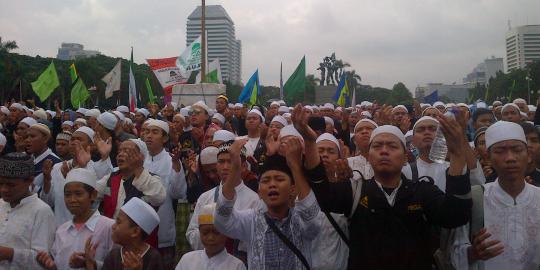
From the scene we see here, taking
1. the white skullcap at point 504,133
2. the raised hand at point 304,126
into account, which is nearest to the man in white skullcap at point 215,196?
the raised hand at point 304,126

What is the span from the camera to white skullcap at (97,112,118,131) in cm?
650

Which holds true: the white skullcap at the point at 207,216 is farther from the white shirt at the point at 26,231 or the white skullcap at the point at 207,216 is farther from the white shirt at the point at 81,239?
the white shirt at the point at 26,231

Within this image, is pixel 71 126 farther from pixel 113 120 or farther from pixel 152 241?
pixel 152 241

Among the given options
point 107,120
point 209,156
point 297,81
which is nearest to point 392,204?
point 209,156

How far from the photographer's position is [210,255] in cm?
359

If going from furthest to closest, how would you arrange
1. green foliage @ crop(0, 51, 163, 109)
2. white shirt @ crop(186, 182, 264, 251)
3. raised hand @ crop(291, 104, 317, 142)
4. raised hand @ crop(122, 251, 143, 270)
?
green foliage @ crop(0, 51, 163, 109) < white shirt @ crop(186, 182, 264, 251) < raised hand @ crop(122, 251, 143, 270) < raised hand @ crop(291, 104, 317, 142)

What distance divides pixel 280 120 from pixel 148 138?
2.00 meters

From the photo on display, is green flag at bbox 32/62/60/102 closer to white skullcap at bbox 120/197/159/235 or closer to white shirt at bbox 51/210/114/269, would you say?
white shirt at bbox 51/210/114/269

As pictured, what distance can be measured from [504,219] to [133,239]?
2.64 metres

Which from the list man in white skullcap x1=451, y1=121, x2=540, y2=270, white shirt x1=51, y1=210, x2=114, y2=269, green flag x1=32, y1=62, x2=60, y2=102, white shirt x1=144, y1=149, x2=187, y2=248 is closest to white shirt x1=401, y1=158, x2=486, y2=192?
man in white skullcap x1=451, y1=121, x2=540, y2=270

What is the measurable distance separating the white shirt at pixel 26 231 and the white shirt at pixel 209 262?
4.11 ft

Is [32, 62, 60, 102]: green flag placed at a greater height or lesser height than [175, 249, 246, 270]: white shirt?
greater

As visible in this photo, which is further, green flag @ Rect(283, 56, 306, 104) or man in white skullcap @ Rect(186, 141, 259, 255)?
green flag @ Rect(283, 56, 306, 104)

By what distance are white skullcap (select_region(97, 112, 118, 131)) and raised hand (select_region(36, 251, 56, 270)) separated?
2881 millimetres
